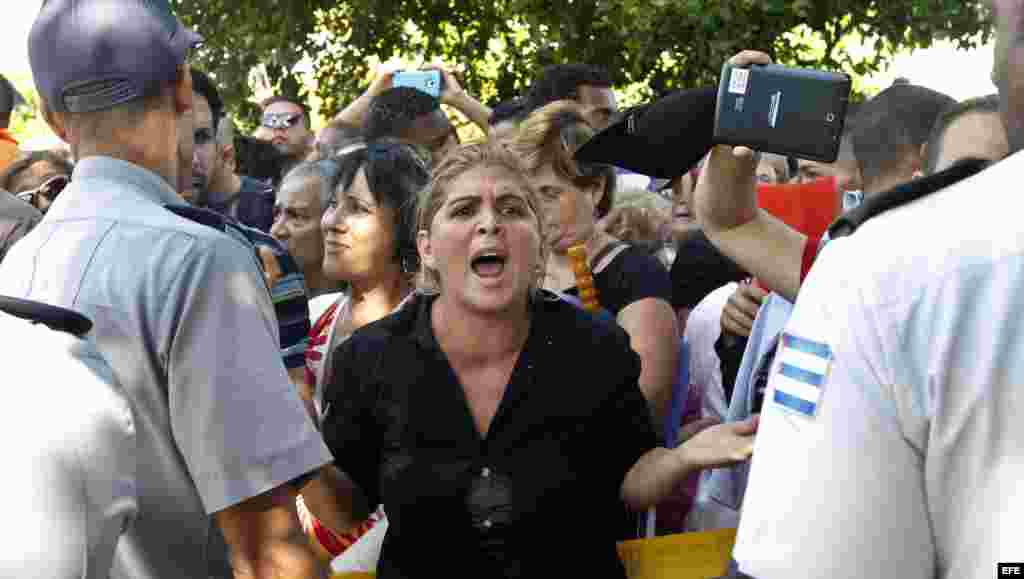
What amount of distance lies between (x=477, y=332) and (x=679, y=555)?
765 millimetres

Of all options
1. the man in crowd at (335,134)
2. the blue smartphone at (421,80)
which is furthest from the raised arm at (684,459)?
the blue smartphone at (421,80)

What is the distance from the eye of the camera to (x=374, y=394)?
135 inches

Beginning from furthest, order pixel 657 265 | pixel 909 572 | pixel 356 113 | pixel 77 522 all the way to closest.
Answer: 1. pixel 356 113
2. pixel 657 265
3. pixel 77 522
4. pixel 909 572

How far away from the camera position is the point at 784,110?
288 cm

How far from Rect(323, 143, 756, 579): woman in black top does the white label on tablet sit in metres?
0.71

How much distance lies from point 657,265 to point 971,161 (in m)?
2.75

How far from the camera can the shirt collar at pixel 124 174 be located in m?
2.65

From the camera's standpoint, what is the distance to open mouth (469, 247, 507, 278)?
141 inches

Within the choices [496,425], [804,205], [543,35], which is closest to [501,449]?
[496,425]

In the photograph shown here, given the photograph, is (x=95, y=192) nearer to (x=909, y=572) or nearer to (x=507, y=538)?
(x=507, y=538)

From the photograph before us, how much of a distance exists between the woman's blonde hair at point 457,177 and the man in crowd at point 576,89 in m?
2.99

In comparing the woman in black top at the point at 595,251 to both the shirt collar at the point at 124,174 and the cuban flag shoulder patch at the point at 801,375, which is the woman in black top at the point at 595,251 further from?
the cuban flag shoulder patch at the point at 801,375

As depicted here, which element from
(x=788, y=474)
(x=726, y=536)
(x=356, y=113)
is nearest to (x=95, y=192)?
(x=788, y=474)

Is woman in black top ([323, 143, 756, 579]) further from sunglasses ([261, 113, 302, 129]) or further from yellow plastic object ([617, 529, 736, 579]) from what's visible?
sunglasses ([261, 113, 302, 129])
